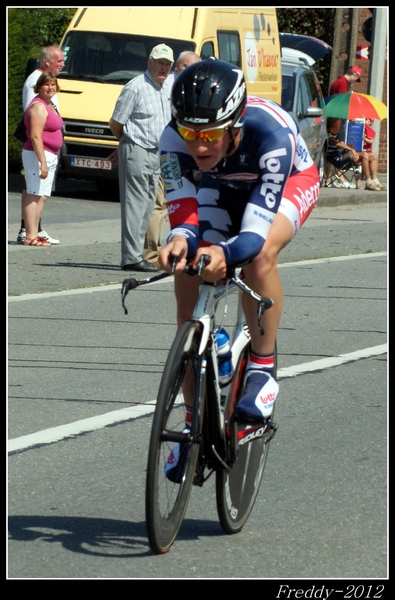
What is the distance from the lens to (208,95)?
13.1 ft

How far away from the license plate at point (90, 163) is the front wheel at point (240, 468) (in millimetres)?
12560

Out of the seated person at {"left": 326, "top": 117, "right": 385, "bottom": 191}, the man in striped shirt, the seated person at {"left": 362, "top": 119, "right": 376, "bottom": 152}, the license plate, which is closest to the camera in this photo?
the man in striped shirt

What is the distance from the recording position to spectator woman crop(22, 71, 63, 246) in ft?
40.7

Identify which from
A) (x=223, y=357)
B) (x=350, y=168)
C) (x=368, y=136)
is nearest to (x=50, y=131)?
(x=223, y=357)

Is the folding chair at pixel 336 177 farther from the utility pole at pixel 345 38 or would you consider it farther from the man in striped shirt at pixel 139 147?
the man in striped shirt at pixel 139 147

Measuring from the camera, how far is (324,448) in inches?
225

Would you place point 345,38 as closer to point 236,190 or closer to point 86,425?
point 86,425

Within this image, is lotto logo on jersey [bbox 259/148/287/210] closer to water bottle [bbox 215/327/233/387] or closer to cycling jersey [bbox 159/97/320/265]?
cycling jersey [bbox 159/97/320/265]

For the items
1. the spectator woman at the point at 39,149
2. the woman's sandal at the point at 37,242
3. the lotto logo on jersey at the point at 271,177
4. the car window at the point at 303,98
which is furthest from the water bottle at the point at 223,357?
the car window at the point at 303,98

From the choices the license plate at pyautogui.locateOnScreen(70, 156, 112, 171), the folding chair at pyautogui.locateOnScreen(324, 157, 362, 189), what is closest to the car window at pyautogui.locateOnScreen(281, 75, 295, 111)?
the folding chair at pyautogui.locateOnScreen(324, 157, 362, 189)

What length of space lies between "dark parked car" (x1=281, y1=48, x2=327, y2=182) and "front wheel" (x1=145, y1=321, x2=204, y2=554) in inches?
600

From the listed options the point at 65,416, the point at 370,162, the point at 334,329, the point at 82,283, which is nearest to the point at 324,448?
the point at 65,416

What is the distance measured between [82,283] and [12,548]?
6458 mm

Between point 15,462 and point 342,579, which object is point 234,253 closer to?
point 342,579
